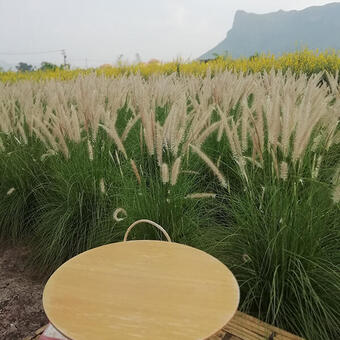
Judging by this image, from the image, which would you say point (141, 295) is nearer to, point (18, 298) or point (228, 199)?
point (228, 199)

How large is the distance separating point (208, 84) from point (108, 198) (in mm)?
1452

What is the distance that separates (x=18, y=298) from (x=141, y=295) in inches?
62.9

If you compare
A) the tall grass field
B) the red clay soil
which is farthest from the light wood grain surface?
the red clay soil

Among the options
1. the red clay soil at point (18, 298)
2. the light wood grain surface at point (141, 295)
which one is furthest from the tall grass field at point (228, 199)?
the light wood grain surface at point (141, 295)

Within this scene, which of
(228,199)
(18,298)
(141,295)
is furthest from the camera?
(18,298)

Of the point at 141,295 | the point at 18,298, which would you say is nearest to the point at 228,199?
the point at 141,295

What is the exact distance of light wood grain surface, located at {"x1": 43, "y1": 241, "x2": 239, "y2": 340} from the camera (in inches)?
39.6

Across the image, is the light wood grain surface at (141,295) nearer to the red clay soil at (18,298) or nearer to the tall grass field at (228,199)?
the tall grass field at (228,199)

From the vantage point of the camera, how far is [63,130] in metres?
2.48

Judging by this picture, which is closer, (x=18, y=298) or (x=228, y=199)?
(x=228, y=199)

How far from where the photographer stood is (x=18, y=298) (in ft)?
7.80

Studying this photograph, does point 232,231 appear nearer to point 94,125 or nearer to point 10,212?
point 94,125

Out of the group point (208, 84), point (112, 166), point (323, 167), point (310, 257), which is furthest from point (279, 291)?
point (208, 84)

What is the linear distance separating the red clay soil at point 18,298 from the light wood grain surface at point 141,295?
1104 mm
